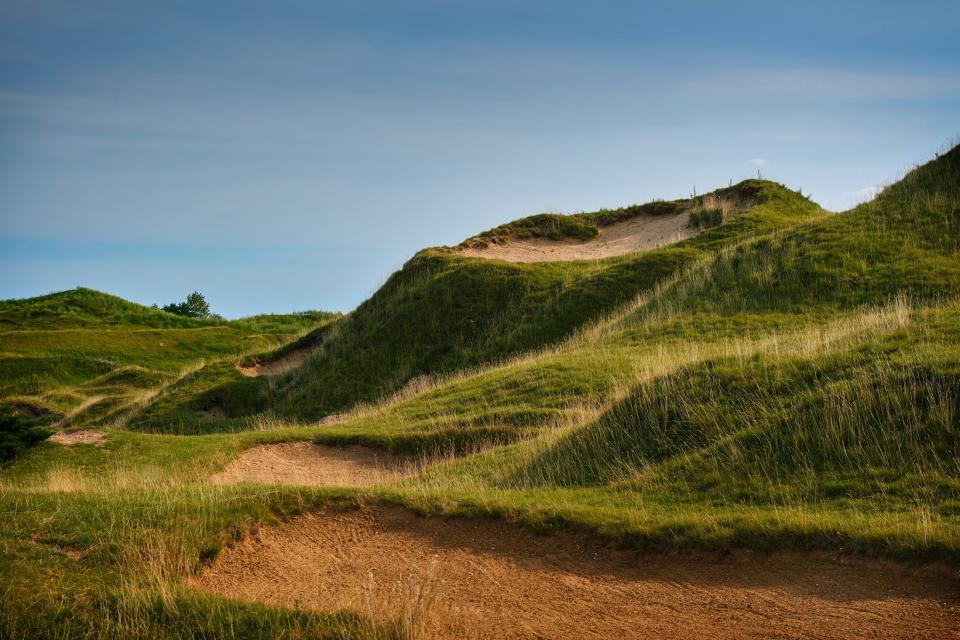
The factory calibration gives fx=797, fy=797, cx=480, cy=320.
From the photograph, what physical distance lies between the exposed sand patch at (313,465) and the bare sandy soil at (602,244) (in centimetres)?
1796

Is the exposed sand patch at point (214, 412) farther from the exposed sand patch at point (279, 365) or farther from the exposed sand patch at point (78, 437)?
the exposed sand patch at point (78, 437)

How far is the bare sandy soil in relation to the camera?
3644 centimetres

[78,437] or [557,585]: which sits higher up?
[78,437]

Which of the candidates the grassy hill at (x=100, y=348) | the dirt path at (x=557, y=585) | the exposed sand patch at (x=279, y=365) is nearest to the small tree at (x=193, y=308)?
the grassy hill at (x=100, y=348)

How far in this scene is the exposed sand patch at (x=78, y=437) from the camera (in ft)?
65.5

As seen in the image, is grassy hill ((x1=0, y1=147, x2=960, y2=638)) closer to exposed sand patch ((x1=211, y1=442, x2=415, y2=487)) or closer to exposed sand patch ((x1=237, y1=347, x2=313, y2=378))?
exposed sand patch ((x1=211, y1=442, x2=415, y2=487))

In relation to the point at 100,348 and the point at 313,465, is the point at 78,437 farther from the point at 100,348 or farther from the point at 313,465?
the point at 100,348

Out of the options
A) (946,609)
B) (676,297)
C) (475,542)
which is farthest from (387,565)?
(676,297)

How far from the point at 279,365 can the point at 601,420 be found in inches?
913

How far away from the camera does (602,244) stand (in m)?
38.6

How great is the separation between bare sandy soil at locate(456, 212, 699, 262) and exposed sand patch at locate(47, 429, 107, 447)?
62.1ft

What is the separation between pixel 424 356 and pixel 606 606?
69.3 feet

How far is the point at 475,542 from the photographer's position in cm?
1045

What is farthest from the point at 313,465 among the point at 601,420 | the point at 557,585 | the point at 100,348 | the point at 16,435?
the point at 100,348
